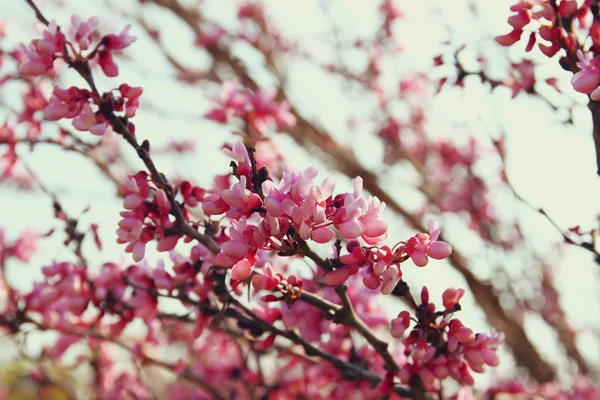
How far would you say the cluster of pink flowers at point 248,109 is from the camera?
280cm

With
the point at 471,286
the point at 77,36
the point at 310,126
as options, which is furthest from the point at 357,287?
the point at 310,126

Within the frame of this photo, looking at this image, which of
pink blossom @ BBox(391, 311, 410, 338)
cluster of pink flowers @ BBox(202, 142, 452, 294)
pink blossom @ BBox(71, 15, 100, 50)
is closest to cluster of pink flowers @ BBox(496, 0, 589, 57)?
cluster of pink flowers @ BBox(202, 142, 452, 294)

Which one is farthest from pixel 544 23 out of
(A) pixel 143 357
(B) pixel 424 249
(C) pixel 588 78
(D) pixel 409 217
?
(D) pixel 409 217

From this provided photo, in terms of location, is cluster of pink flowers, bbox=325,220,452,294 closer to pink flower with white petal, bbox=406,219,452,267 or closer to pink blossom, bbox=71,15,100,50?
pink flower with white petal, bbox=406,219,452,267

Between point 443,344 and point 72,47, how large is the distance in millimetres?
1400

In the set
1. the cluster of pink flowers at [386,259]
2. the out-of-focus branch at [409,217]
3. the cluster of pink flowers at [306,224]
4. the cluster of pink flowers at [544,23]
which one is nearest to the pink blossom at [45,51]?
the cluster of pink flowers at [306,224]

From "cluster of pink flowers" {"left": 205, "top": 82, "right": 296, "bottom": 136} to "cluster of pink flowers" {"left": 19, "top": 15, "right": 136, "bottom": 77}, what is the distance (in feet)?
3.38

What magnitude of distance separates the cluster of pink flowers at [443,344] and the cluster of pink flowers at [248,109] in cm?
160

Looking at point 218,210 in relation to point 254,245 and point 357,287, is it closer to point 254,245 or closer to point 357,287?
point 254,245

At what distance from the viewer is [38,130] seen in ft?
8.83

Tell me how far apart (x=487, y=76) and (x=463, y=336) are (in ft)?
3.81

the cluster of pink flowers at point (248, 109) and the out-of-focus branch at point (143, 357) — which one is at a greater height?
the cluster of pink flowers at point (248, 109)

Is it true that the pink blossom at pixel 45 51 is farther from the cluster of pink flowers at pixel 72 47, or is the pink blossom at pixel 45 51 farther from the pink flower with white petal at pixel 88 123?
the pink flower with white petal at pixel 88 123

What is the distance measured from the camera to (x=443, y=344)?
1.58 meters
